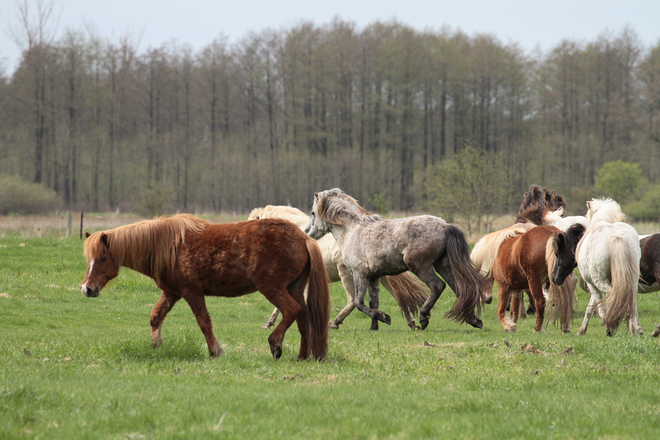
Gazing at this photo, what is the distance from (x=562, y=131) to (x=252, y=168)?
25101mm

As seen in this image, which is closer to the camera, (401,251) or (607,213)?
(401,251)

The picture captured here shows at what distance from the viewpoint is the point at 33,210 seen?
37.2 meters

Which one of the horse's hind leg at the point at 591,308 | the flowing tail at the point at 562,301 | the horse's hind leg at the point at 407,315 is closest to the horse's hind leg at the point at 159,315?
the horse's hind leg at the point at 407,315

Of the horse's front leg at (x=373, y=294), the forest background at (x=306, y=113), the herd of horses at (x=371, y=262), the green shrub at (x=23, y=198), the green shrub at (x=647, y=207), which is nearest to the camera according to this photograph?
the herd of horses at (x=371, y=262)

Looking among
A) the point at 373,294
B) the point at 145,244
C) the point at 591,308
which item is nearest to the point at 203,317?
the point at 145,244

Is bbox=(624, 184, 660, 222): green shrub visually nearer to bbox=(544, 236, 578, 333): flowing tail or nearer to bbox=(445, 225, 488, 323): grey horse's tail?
bbox=(544, 236, 578, 333): flowing tail

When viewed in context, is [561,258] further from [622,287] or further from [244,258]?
[244,258]

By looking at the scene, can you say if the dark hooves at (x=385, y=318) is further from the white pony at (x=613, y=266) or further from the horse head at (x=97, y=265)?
the horse head at (x=97, y=265)

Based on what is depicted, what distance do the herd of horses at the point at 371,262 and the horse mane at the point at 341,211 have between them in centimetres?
2

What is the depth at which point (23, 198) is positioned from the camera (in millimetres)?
36312

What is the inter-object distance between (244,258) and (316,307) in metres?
0.94

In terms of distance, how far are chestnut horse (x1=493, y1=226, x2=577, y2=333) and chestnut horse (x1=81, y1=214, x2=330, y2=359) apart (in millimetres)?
4639

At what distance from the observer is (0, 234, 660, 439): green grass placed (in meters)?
3.66

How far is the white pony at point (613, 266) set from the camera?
775cm
